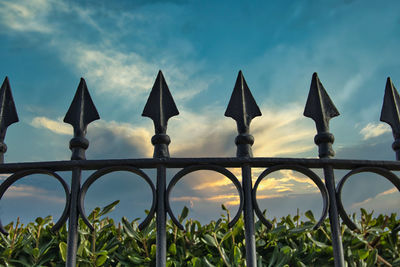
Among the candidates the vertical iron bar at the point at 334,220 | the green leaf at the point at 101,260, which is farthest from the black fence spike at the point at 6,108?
the vertical iron bar at the point at 334,220

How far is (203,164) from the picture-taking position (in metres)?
1.98

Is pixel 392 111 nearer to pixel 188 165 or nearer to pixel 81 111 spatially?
pixel 188 165

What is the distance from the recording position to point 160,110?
7.06 ft

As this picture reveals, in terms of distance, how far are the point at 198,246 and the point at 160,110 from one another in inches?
38.2

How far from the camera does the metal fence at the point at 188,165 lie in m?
1.94

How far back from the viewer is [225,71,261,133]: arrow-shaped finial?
7.06ft

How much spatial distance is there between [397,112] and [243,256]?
145cm

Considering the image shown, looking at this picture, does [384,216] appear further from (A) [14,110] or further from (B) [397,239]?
(A) [14,110]

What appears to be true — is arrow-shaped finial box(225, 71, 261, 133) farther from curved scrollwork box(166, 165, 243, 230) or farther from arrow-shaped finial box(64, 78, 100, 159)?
arrow-shaped finial box(64, 78, 100, 159)

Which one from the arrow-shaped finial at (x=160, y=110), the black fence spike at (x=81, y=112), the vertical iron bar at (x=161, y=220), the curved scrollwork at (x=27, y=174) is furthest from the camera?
the black fence spike at (x=81, y=112)

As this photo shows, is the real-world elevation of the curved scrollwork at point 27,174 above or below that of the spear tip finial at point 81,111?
below

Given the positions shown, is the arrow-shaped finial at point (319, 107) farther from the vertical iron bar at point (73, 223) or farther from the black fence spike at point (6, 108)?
Result: the black fence spike at point (6, 108)

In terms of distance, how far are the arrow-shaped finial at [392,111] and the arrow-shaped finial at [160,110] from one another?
1.46m

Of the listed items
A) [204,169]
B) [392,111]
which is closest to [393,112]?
[392,111]
